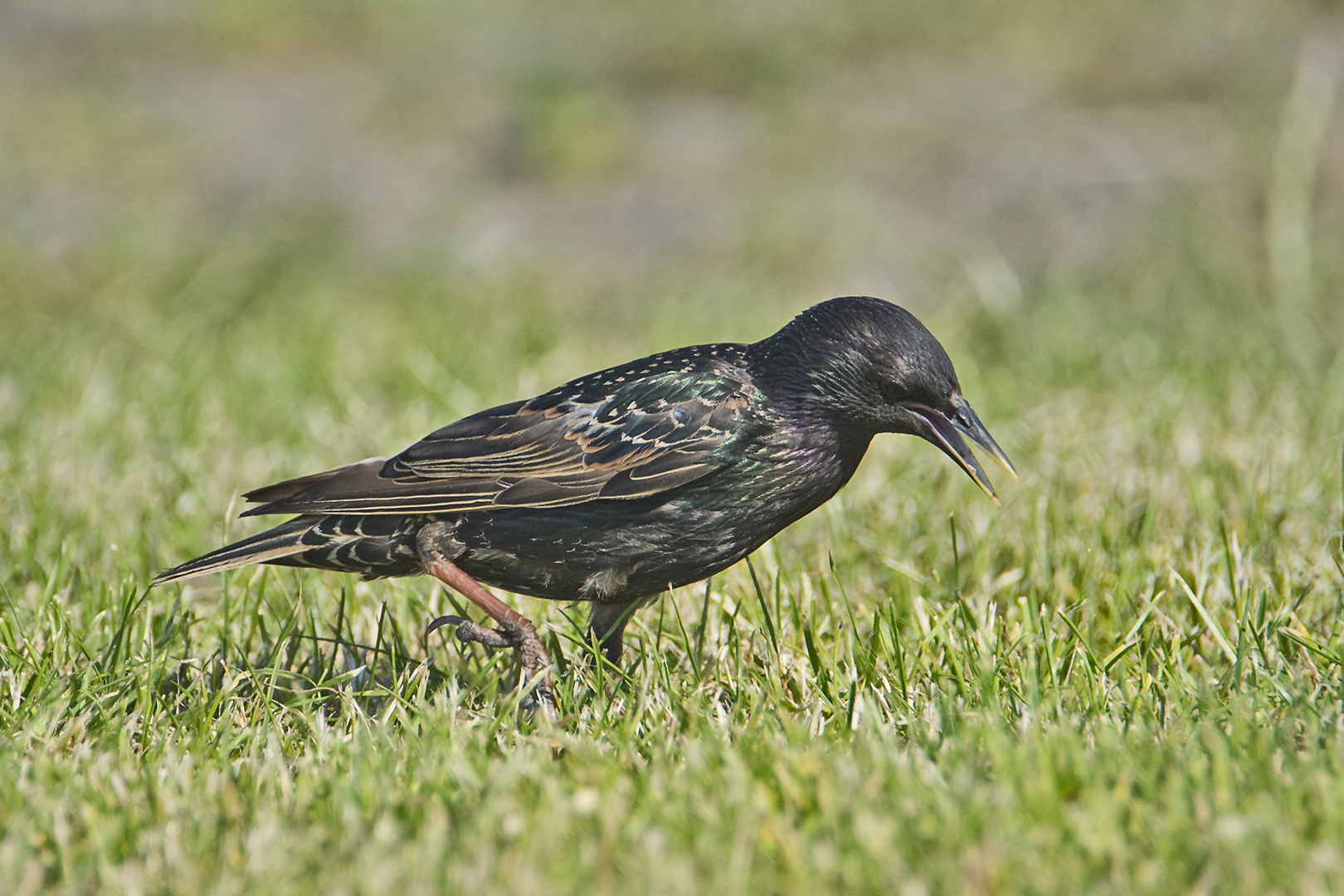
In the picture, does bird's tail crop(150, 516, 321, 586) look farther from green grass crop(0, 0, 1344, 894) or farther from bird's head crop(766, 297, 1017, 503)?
bird's head crop(766, 297, 1017, 503)

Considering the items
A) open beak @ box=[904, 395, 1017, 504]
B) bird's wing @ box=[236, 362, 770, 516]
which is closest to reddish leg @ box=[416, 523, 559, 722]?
bird's wing @ box=[236, 362, 770, 516]

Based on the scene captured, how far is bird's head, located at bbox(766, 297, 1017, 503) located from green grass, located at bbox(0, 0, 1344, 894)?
434 mm

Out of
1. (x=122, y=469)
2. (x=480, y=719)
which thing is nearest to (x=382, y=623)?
(x=480, y=719)

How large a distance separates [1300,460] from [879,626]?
209 cm

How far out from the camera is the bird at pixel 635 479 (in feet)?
11.3

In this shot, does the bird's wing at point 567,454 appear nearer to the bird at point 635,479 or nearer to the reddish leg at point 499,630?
the bird at point 635,479

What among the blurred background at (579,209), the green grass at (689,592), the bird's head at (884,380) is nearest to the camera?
the green grass at (689,592)

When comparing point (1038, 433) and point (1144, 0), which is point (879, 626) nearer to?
point (1038, 433)

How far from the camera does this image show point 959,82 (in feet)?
37.0

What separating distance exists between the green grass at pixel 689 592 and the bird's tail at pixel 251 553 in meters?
0.15

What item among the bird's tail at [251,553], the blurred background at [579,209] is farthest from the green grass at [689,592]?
the bird's tail at [251,553]

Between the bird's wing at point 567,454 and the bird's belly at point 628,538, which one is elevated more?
the bird's wing at point 567,454

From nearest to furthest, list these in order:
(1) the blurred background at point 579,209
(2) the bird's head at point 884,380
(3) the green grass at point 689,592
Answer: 1. (3) the green grass at point 689,592
2. (2) the bird's head at point 884,380
3. (1) the blurred background at point 579,209

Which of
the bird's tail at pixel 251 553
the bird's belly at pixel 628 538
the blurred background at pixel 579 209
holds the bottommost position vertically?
the bird's belly at pixel 628 538
